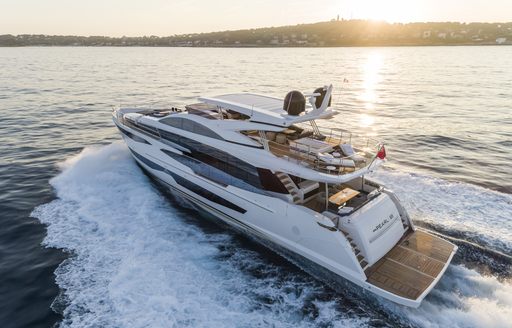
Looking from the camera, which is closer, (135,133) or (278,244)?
(278,244)

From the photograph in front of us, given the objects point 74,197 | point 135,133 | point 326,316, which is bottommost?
point 326,316

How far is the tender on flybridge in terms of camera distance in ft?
29.5

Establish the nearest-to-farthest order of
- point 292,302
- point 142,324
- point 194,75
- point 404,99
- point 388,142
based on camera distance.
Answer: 1. point 142,324
2. point 292,302
3. point 388,142
4. point 404,99
5. point 194,75

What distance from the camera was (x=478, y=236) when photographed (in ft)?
35.5

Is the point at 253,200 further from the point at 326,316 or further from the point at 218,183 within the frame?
the point at 326,316

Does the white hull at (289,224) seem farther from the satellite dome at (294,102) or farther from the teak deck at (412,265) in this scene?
the satellite dome at (294,102)

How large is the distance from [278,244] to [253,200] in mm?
1580

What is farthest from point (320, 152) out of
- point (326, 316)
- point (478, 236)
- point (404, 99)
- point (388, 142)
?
point (404, 99)

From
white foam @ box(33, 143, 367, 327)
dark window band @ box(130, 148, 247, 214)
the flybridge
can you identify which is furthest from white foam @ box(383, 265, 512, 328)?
the flybridge

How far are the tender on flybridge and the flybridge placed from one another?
0.04 metres

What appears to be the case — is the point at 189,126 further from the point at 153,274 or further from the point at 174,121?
the point at 153,274

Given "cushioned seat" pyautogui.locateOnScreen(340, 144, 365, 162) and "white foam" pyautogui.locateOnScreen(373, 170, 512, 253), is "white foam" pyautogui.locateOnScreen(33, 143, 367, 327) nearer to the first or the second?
"cushioned seat" pyautogui.locateOnScreen(340, 144, 365, 162)

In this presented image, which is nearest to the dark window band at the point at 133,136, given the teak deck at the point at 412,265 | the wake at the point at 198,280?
the wake at the point at 198,280

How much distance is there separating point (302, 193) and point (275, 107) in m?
3.27
